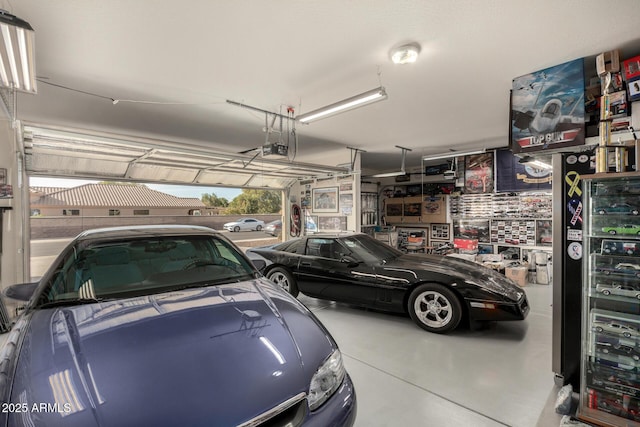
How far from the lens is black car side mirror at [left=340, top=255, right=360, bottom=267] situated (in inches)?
150

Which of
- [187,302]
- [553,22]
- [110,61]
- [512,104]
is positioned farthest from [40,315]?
[512,104]

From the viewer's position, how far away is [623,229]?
1966 mm

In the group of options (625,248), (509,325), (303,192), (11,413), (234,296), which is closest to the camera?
(11,413)

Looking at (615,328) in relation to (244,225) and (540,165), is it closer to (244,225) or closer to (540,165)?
(540,165)

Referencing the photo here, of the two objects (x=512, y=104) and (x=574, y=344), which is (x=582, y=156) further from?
(x=574, y=344)

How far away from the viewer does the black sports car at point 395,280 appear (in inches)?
124

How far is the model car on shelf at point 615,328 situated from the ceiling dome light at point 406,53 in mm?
2531

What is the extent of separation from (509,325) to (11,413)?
424cm

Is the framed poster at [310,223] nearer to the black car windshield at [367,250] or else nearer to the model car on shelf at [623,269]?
the black car windshield at [367,250]

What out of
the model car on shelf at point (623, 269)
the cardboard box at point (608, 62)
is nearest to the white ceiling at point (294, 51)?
the cardboard box at point (608, 62)

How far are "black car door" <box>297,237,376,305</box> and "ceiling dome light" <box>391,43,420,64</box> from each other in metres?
2.41

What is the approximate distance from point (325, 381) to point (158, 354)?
29.0 inches

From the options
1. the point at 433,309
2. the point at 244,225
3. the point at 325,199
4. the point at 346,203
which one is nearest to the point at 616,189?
the point at 433,309

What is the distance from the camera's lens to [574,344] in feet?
7.41
